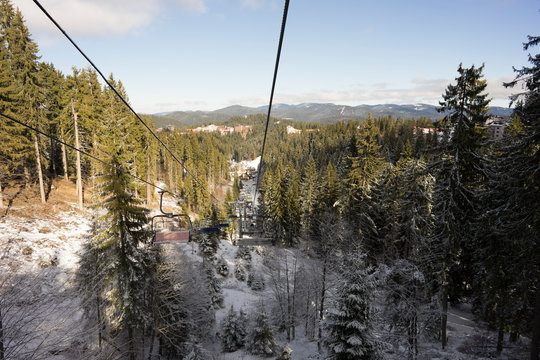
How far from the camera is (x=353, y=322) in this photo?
27.3ft

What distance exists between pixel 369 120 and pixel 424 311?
52.5ft

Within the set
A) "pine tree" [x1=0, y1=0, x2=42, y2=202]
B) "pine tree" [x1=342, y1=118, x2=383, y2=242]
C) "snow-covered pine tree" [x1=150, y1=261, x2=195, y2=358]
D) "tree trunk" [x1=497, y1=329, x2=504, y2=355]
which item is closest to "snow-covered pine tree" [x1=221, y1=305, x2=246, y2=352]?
"snow-covered pine tree" [x1=150, y1=261, x2=195, y2=358]

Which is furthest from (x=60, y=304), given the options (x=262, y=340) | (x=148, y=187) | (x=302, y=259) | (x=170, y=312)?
(x=148, y=187)

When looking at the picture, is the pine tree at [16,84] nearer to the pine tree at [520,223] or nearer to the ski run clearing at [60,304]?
the ski run clearing at [60,304]

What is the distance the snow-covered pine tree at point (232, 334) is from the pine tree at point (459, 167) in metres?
14.2

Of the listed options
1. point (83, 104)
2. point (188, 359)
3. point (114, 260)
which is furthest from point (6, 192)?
point (188, 359)

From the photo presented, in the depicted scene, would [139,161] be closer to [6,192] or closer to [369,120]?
[6,192]

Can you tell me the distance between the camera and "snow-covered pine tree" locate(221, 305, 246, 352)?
20.2m

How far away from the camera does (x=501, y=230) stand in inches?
424

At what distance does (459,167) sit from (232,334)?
65.2 ft

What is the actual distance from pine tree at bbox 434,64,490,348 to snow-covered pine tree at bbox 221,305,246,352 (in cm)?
1423

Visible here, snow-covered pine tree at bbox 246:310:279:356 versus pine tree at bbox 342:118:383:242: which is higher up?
pine tree at bbox 342:118:383:242

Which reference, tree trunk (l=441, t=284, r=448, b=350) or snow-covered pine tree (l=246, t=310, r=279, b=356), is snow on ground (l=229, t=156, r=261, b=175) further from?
tree trunk (l=441, t=284, r=448, b=350)

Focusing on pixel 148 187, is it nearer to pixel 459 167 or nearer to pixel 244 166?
pixel 459 167
